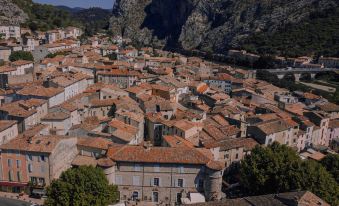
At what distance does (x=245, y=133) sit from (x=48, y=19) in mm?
127554

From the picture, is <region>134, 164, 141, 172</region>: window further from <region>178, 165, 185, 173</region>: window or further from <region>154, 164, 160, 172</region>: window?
<region>178, 165, 185, 173</region>: window

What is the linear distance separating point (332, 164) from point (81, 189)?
31.8m

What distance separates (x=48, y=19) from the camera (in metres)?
162

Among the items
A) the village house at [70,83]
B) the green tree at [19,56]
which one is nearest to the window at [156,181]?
the village house at [70,83]

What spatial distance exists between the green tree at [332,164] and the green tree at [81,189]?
27.8 meters

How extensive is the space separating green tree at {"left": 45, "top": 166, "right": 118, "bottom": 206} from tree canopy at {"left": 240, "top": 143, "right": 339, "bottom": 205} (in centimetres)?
1704

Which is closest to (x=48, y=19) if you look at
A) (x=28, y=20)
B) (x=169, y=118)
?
(x=28, y=20)

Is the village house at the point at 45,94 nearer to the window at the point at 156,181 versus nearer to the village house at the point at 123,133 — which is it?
the village house at the point at 123,133

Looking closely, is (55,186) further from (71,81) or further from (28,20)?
(28,20)

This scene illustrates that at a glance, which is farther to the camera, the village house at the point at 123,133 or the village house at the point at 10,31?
the village house at the point at 10,31

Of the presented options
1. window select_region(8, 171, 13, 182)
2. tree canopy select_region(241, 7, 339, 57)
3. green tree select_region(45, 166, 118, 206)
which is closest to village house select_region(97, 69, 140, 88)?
window select_region(8, 171, 13, 182)

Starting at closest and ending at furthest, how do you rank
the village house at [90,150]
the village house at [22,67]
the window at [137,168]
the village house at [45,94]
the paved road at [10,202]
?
1. the paved road at [10,202]
2. the window at [137,168]
3. the village house at [90,150]
4. the village house at [45,94]
5. the village house at [22,67]

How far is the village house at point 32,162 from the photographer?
1738 inches

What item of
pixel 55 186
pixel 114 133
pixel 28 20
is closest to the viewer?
pixel 55 186
